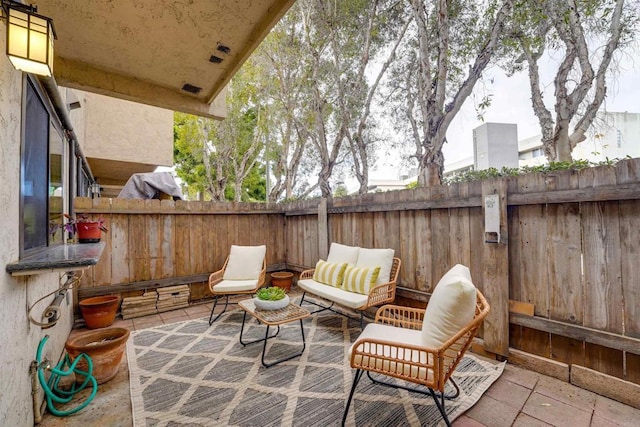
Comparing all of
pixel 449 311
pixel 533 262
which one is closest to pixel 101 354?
pixel 449 311

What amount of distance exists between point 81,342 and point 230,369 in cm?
124

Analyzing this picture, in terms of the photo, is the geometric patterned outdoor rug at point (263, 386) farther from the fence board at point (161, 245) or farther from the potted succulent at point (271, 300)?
the fence board at point (161, 245)

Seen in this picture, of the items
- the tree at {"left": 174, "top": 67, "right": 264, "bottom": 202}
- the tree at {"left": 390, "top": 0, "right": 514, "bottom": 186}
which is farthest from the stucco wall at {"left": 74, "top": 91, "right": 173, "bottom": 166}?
the tree at {"left": 390, "top": 0, "right": 514, "bottom": 186}

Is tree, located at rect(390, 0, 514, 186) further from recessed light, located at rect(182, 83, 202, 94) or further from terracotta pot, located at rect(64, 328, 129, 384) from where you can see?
terracotta pot, located at rect(64, 328, 129, 384)

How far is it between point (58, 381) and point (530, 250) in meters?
3.75

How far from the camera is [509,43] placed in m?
3.91

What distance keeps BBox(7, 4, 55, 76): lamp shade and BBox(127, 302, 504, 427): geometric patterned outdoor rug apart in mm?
1988

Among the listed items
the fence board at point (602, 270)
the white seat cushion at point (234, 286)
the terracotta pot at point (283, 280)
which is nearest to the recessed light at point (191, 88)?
the white seat cushion at point (234, 286)

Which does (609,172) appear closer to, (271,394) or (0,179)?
(271,394)

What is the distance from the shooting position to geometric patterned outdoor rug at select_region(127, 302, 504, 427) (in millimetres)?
1703

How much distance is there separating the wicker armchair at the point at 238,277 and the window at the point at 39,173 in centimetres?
167

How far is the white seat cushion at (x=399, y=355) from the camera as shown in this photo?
1487 millimetres

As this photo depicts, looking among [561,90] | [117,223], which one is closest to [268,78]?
[117,223]

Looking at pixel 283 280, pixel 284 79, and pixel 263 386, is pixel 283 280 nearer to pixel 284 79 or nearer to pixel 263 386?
pixel 263 386
